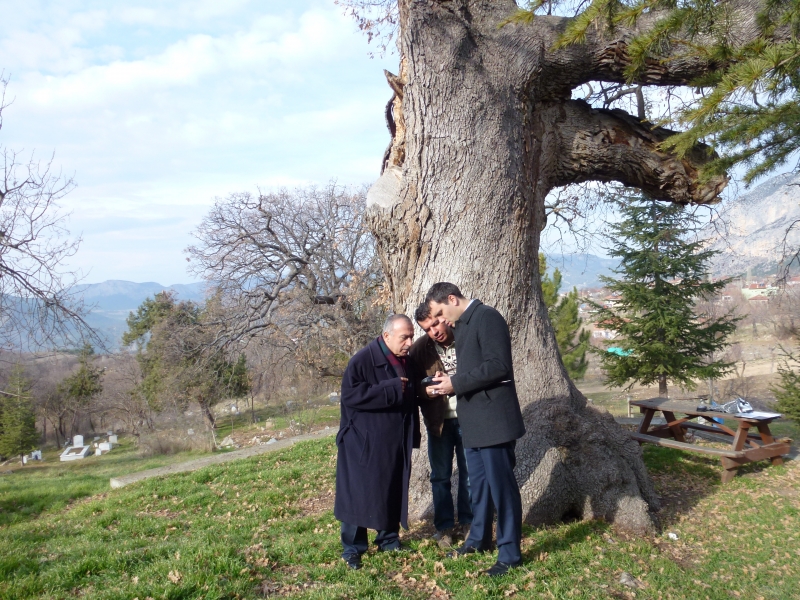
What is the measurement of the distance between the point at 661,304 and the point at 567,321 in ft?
33.2

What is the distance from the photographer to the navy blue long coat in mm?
4141

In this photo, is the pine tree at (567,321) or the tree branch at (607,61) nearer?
the tree branch at (607,61)

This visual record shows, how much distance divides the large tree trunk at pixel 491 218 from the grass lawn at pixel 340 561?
0.53 metres

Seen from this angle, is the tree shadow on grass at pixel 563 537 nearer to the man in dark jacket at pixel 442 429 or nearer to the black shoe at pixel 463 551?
the black shoe at pixel 463 551

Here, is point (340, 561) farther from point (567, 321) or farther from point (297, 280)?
Answer: point (567, 321)

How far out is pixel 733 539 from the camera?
17.4 ft

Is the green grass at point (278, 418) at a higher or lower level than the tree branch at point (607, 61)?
lower

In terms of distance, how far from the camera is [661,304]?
55.0 ft

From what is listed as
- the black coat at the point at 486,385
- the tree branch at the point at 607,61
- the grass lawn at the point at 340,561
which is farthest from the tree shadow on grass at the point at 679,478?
the tree branch at the point at 607,61

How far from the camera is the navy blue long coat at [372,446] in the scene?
4.14 meters

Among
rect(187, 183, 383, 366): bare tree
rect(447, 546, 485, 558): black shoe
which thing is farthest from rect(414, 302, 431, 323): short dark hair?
rect(187, 183, 383, 366): bare tree

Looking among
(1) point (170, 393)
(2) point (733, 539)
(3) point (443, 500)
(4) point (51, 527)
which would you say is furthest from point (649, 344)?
(1) point (170, 393)

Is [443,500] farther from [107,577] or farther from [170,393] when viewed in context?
[170,393]

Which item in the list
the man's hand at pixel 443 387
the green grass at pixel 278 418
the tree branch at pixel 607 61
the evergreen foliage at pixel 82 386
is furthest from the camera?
the evergreen foliage at pixel 82 386
